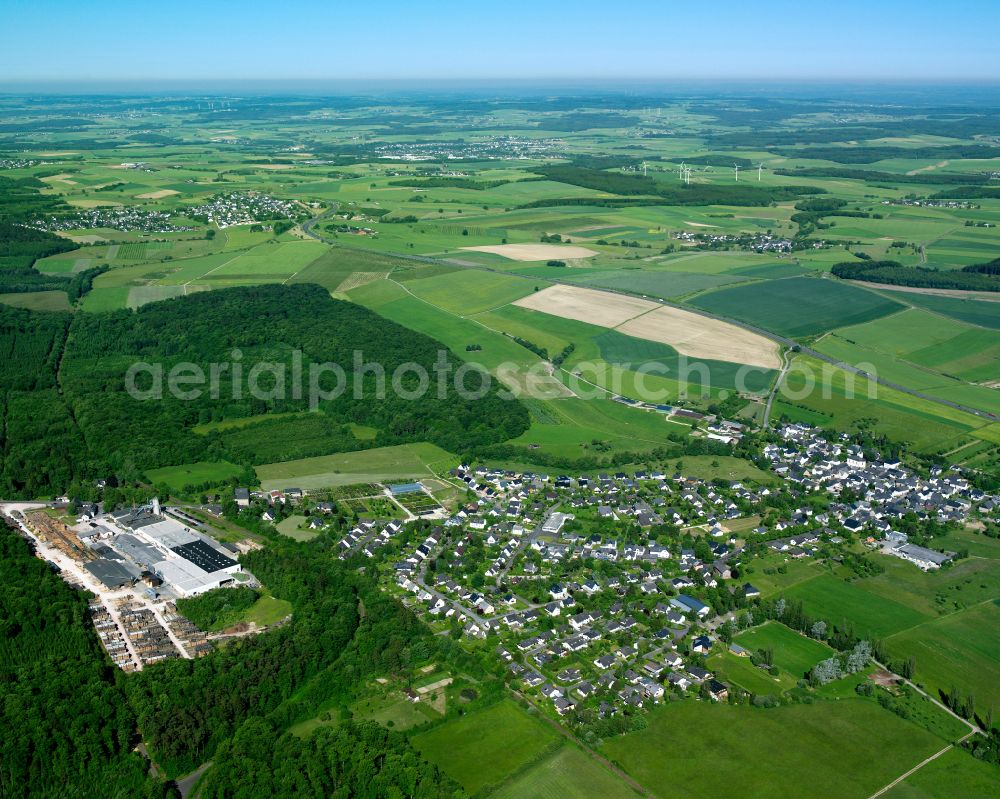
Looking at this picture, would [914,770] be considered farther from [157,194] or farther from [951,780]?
[157,194]

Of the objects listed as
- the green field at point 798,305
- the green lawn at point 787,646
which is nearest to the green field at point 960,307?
the green field at point 798,305

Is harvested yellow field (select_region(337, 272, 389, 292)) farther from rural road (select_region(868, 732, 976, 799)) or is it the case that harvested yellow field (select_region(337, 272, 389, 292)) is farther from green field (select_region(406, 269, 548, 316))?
rural road (select_region(868, 732, 976, 799))

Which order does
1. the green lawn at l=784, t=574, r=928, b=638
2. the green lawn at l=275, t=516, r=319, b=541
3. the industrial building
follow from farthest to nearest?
the green lawn at l=275, t=516, r=319, b=541 < the industrial building < the green lawn at l=784, t=574, r=928, b=638

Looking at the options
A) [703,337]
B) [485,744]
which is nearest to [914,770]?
[485,744]

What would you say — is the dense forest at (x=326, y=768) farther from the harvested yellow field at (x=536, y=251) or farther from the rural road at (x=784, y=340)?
the harvested yellow field at (x=536, y=251)

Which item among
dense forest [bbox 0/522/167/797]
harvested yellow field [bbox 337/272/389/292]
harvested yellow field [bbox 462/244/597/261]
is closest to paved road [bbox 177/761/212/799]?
dense forest [bbox 0/522/167/797]

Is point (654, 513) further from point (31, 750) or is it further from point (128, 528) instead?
point (31, 750)
